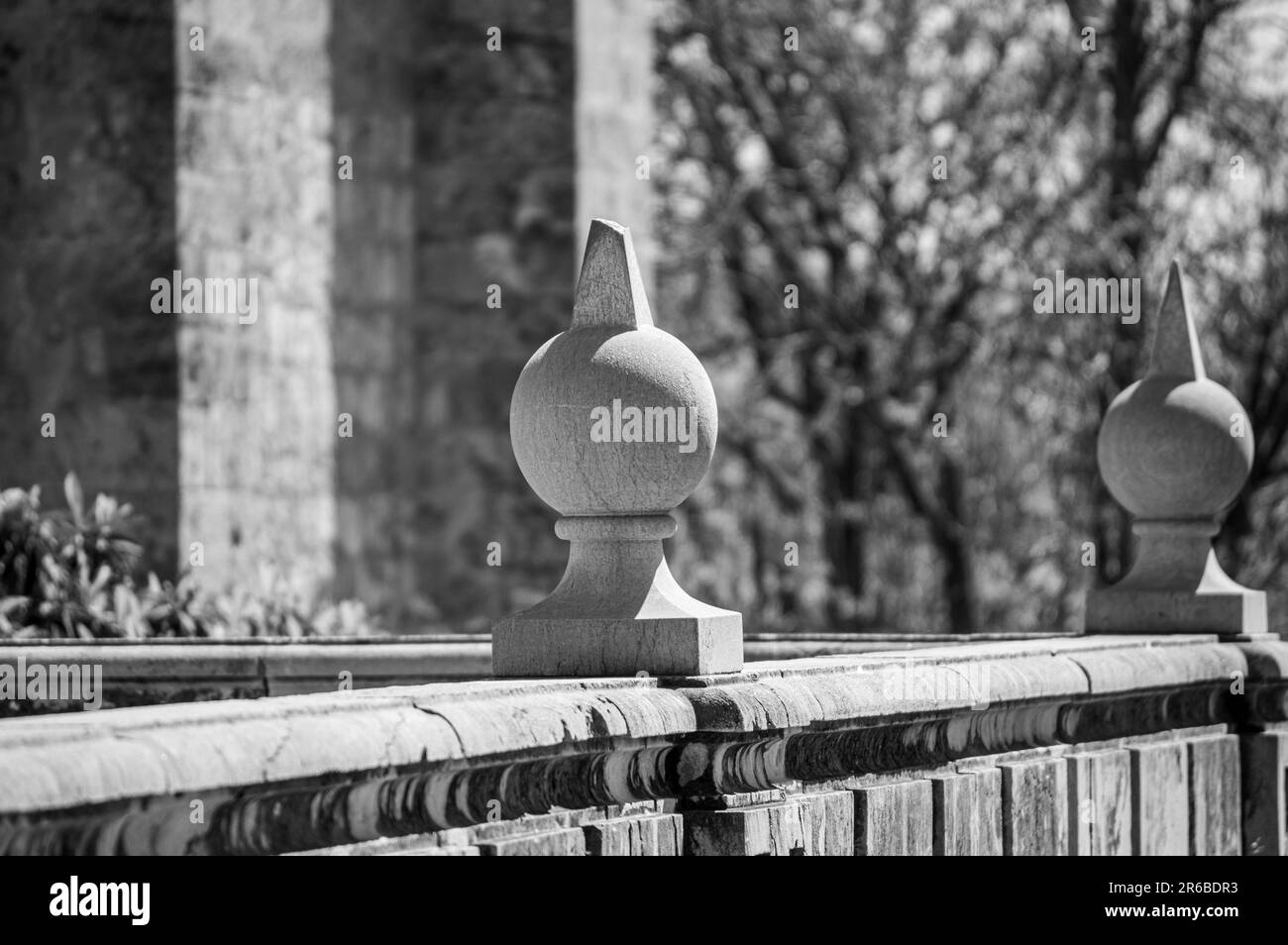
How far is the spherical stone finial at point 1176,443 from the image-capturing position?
26.2 ft

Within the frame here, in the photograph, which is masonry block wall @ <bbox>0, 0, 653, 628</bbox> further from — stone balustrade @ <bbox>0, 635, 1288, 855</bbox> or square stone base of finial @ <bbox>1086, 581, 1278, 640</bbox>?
stone balustrade @ <bbox>0, 635, 1288, 855</bbox>

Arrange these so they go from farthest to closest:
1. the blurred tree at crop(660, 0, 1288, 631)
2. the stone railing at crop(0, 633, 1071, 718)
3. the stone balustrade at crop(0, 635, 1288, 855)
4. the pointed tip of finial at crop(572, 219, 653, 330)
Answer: the blurred tree at crop(660, 0, 1288, 631) → the stone railing at crop(0, 633, 1071, 718) → the pointed tip of finial at crop(572, 219, 653, 330) → the stone balustrade at crop(0, 635, 1288, 855)

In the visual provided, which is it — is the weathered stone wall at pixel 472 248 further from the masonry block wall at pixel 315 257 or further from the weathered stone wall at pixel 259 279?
the weathered stone wall at pixel 259 279

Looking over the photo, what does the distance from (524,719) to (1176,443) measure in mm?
3953

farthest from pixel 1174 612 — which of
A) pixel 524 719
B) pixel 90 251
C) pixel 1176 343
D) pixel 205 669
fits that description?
pixel 90 251

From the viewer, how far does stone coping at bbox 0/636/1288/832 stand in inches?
145

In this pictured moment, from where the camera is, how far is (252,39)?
10922mm

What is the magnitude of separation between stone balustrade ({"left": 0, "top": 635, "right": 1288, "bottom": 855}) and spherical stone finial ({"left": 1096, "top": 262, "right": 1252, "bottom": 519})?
1.72 feet

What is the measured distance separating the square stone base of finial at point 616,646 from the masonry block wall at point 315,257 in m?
4.69

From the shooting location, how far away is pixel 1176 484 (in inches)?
317

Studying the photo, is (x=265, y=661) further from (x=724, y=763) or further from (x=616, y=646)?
(x=724, y=763)

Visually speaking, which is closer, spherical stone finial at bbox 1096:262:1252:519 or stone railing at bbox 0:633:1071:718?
stone railing at bbox 0:633:1071:718

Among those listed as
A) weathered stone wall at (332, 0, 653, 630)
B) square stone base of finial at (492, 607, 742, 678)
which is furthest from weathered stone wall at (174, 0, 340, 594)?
square stone base of finial at (492, 607, 742, 678)
